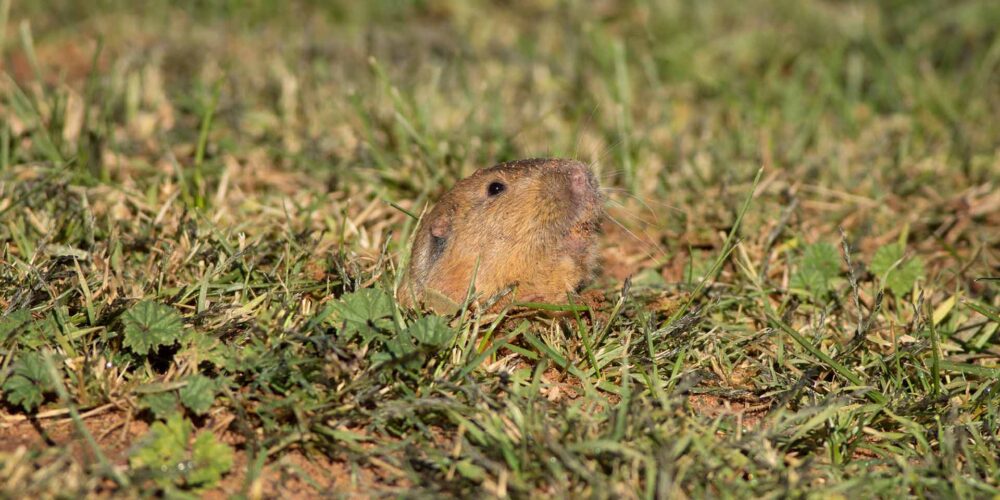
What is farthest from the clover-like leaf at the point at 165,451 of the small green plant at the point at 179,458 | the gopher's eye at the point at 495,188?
the gopher's eye at the point at 495,188

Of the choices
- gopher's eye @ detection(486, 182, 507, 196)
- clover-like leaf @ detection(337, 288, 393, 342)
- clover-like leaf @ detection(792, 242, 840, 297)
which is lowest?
clover-like leaf @ detection(792, 242, 840, 297)

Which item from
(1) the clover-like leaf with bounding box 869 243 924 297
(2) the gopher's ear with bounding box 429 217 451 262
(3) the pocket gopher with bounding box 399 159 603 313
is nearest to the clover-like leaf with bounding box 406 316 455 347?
(3) the pocket gopher with bounding box 399 159 603 313

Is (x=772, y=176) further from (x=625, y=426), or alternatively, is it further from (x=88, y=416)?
(x=88, y=416)

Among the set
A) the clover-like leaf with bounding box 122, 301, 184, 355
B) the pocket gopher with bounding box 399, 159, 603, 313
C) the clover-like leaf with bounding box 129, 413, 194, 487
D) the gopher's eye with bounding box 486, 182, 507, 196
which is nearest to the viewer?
the clover-like leaf with bounding box 129, 413, 194, 487

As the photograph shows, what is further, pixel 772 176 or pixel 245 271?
pixel 772 176

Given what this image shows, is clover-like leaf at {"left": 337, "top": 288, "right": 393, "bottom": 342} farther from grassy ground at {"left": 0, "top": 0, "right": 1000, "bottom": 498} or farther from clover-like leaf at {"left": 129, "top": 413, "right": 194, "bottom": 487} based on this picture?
clover-like leaf at {"left": 129, "top": 413, "right": 194, "bottom": 487}

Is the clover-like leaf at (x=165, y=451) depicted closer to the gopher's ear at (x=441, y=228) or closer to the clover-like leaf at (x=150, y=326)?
the clover-like leaf at (x=150, y=326)

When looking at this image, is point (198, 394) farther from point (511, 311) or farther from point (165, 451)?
point (511, 311)

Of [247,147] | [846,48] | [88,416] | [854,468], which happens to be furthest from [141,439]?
[846,48]
